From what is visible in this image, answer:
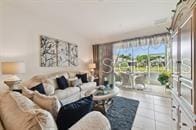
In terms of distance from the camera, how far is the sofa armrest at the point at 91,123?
1.25 metres

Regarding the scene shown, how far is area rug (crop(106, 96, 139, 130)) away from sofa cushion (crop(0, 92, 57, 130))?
1.93m

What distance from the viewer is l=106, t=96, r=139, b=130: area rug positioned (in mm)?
2730

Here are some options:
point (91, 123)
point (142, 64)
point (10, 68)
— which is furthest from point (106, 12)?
point (91, 123)

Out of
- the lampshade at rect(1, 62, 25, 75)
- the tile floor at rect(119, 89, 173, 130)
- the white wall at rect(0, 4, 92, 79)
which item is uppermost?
the white wall at rect(0, 4, 92, 79)

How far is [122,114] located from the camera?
3307 mm

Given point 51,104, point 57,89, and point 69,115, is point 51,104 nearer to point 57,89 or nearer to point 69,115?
point 69,115

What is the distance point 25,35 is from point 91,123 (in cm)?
366

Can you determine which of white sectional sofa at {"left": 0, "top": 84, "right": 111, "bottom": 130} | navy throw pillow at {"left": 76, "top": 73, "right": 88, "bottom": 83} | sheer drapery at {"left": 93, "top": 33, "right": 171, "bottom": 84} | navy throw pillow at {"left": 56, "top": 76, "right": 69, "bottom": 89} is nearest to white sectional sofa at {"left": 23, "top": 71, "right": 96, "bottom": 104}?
navy throw pillow at {"left": 56, "top": 76, "right": 69, "bottom": 89}

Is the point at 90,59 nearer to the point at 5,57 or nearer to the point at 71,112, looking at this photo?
the point at 5,57

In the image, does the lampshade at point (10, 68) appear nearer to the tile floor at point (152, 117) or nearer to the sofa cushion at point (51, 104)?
the sofa cushion at point (51, 104)

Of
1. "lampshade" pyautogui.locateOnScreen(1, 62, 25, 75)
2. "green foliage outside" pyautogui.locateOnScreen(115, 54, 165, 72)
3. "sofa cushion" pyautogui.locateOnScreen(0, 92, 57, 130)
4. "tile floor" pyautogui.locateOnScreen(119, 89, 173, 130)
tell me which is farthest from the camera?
"green foliage outside" pyautogui.locateOnScreen(115, 54, 165, 72)

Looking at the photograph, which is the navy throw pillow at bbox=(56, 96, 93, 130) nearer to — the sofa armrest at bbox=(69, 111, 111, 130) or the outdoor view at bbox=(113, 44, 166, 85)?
the sofa armrest at bbox=(69, 111, 111, 130)

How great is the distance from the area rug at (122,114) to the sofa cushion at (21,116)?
1931 millimetres

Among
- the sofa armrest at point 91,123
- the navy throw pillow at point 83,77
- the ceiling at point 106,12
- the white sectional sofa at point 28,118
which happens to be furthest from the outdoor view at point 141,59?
the white sectional sofa at point 28,118
